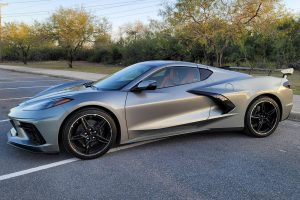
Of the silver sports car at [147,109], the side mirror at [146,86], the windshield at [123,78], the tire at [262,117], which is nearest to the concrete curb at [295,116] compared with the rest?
the silver sports car at [147,109]

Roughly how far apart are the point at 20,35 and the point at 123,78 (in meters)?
37.9

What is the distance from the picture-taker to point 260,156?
15.0 ft

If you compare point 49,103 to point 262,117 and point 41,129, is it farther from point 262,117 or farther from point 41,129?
point 262,117

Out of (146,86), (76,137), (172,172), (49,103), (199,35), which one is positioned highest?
(199,35)

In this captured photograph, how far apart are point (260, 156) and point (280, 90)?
1539mm

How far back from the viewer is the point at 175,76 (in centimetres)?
507

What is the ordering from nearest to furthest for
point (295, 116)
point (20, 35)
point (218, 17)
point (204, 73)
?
point (204, 73), point (295, 116), point (218, 17), point (20, 35)

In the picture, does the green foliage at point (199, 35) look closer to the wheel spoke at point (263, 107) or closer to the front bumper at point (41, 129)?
the wheel spoke at point (263, 107)

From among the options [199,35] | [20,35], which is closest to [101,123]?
[199,35]

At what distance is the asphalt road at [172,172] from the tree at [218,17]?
12.3 meters

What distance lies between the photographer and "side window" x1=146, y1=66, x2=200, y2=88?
494 centimetres

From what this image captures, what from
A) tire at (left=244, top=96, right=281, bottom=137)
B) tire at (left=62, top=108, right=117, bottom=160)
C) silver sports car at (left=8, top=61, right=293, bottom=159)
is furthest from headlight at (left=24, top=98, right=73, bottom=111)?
tire at (left=244, top=96, right=281, bottom=137)

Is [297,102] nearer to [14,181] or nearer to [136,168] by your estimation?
[136,168]

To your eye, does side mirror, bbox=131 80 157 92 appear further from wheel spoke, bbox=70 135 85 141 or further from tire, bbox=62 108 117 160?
wheel spoke, bbox=70 135 85 141
